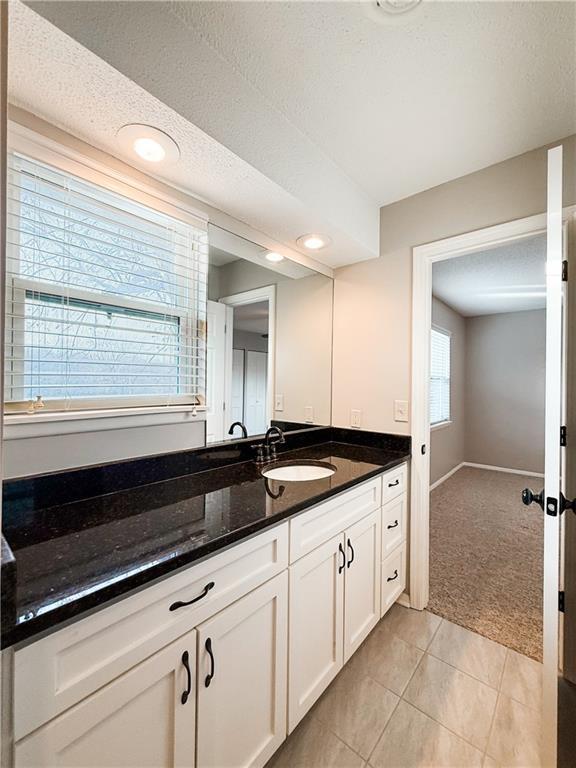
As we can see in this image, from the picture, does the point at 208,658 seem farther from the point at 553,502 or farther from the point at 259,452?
the point at 553,502

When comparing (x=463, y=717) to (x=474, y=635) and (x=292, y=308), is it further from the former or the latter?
(x=292, y=308)

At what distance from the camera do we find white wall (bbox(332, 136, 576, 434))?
164 cm

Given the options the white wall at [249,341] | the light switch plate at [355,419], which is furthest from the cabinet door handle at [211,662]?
the light switch plate at [355,419]

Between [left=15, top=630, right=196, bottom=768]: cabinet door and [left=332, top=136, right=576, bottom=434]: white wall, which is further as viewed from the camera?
[left=332, top=136, right=576, bottom=434]: white wall

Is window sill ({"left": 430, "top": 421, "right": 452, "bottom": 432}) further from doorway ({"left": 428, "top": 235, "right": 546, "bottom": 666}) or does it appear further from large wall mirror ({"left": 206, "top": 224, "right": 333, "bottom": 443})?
large wall mirror ({"left": 206, "top": 224, "right": 333, "bottom": 443})

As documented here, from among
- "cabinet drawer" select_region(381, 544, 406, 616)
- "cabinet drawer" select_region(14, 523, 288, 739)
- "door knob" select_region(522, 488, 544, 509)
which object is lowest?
"cabinet drawer" select_region(381, 544, 406, 616)

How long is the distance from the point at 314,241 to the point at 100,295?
1200 mm

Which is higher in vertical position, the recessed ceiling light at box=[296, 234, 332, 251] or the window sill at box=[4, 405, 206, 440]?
the recessed ceiling light at box=[296, 234, 332, 251]

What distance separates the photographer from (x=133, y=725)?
29.8 inches

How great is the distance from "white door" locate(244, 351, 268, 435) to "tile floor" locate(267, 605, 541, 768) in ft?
4.09

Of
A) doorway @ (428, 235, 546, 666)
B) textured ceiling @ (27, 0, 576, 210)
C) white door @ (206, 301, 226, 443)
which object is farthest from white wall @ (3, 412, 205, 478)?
doorway @ (428, 235, 546, 666)

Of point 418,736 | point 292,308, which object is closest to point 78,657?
point 418,736

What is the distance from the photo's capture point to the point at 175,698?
825mm

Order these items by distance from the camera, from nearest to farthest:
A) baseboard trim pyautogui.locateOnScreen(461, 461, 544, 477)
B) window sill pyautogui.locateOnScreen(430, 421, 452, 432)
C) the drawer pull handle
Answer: the drawer pull handle
window sill pyautogui.locateOnScreen(430, 421, 452, 432)
baseboard trim pyautogui.locateOnScreen(461, 461, 544, 477)
